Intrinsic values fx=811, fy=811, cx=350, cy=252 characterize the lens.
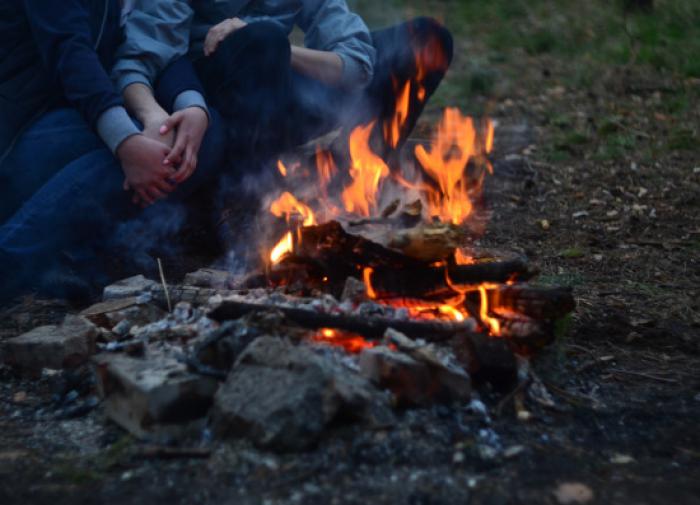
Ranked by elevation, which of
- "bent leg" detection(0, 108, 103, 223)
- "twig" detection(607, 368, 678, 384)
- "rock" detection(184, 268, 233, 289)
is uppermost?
"bent leg" detection(0, 108, 103, 223)

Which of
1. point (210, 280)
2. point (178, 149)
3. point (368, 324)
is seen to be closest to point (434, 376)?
point (368, 324)

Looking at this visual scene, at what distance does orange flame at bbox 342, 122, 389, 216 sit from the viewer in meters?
3.59

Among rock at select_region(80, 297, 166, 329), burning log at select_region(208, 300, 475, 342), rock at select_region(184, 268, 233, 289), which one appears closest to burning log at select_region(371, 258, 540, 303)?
burning log at select_region(208, 300, 475, 342)

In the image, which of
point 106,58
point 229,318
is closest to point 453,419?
point 229,318

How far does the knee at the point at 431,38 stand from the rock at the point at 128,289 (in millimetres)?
1955

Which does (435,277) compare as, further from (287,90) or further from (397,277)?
(287,90)

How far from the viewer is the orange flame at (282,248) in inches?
120

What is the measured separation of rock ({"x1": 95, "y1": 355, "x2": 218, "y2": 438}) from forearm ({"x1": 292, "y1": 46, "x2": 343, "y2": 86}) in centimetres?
187

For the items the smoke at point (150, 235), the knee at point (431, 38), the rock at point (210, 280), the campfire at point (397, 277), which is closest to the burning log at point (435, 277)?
the campfire at point (397, 277)

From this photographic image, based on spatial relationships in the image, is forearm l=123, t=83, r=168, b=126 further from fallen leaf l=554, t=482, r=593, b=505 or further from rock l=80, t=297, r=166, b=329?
fallen leaf l=554, t=482, r=593, b=505

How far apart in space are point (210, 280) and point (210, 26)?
4.48 ft

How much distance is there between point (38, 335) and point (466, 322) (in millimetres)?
1543

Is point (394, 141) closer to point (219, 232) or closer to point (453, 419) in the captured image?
point (219, 232)

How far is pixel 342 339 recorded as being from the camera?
8.78ft
